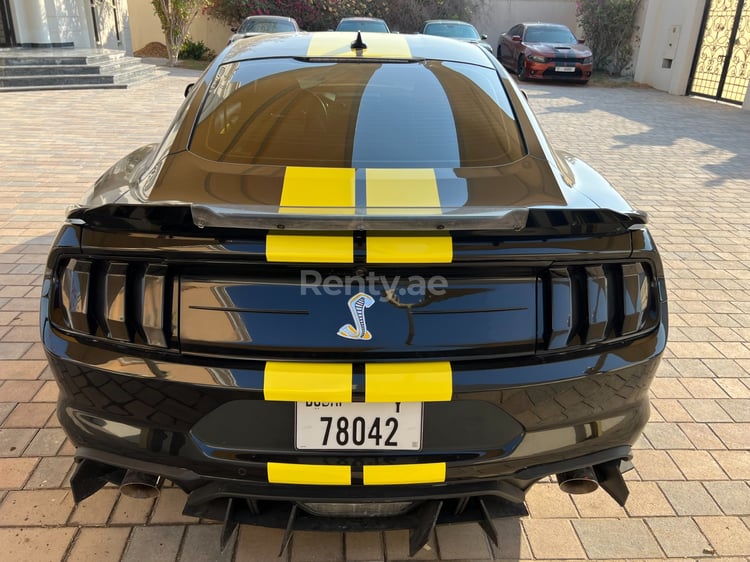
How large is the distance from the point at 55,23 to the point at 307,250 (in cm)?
1605

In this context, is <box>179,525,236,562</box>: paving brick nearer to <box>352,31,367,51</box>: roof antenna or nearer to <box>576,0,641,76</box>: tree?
<box>352,31,367,51</box>: roof antenna

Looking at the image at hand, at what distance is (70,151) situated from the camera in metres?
7.39

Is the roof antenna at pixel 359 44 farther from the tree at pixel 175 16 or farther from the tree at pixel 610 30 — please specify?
the tree at pixel 610 30

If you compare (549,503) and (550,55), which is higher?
(550,55)

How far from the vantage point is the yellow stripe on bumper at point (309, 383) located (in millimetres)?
1522

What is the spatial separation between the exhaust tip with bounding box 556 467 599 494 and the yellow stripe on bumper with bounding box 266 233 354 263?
0.94 meters

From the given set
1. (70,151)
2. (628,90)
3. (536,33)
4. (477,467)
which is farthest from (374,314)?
(536,33)

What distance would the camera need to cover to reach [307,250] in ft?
4.94

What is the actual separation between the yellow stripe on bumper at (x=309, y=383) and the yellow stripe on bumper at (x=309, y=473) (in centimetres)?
19

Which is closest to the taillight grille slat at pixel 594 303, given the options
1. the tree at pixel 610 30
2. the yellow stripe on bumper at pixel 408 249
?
the yellow stripe on bumper at pixel 408 249

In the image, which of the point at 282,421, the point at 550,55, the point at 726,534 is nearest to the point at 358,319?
the point at 282,421

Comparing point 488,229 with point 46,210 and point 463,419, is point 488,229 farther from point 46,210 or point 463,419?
point 46,210

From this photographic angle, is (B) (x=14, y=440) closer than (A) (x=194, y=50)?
Yes

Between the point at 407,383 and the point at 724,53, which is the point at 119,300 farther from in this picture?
the point at 724,53
